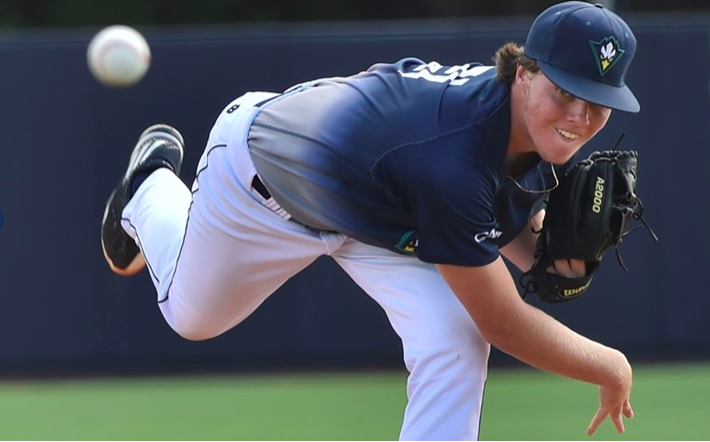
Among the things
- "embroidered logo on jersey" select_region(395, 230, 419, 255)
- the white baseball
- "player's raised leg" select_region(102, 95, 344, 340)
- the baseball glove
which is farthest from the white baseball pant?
the white baseball

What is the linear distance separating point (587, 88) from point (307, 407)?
135 inches

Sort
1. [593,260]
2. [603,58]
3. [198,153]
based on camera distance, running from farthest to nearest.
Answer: [198,153], [593,260], [603,58]

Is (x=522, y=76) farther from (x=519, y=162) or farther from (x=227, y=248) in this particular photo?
(x=227, y=248)

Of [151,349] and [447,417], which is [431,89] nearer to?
[447,417]

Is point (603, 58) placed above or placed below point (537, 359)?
above

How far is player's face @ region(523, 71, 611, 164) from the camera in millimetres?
3375

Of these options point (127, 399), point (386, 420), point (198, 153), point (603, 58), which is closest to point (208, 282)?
point (603, 58)

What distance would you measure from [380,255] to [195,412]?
8.57 feet

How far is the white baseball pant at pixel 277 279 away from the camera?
3723 millimetres

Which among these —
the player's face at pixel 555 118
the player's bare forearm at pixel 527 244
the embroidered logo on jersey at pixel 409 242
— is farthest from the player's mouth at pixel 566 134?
the player's bare forearm at pixel 527 244

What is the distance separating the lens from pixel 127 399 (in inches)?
270

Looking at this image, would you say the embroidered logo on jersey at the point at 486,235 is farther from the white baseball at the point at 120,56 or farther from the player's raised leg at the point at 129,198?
the white baseball at the point at 120,56

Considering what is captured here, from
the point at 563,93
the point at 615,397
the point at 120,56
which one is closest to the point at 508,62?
the point at 563,93

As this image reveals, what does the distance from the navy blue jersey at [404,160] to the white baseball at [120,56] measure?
11.0 ft
